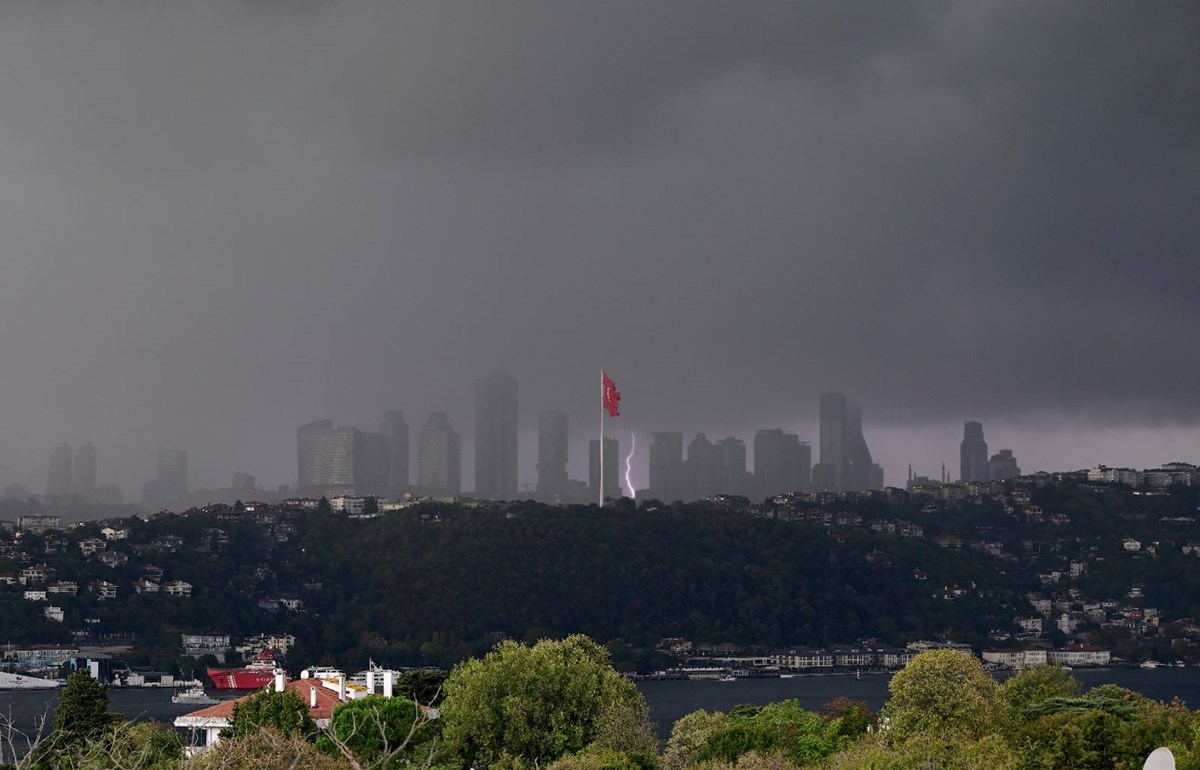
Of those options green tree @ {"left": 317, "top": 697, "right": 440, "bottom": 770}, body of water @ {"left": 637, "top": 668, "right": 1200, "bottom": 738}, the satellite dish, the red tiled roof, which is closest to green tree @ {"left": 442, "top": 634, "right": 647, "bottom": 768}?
green tree @ {"left": 317, "top": 697, "right": 440, "bottom": 770}

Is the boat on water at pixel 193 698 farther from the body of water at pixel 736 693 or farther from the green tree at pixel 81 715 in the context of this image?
the green tree at pixel 81 715

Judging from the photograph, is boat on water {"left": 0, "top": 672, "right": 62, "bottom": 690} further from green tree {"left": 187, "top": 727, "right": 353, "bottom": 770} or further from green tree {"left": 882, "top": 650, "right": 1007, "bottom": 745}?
A: green tree {"left": 187, "top": 727, "right": 353, "bottom": 770}

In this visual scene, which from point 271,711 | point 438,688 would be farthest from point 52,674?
point 271,711

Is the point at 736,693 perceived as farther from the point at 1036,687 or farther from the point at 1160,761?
the point at 1160,761

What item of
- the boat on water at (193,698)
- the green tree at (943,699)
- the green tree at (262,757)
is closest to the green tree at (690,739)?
the green tree at (943,699)

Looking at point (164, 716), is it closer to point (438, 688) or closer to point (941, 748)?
point (438, 688)

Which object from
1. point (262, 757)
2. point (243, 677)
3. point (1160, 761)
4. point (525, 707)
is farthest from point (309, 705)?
point (243, 677)

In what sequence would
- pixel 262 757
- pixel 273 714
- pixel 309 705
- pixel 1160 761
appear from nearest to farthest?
1. pixel 1160 761
2. pixel 262 757
3. pixel 273 714
4. pixel 309 705
